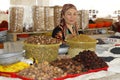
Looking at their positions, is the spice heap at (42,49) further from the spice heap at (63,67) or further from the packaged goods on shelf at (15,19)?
the packaged goods on shelf at (15,19)

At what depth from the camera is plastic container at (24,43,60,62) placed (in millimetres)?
2047

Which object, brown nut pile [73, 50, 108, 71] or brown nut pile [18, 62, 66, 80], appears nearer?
brown nut pile [18, 62, 66, 80]

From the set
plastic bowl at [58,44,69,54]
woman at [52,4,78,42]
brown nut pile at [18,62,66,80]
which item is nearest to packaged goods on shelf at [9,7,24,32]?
woman at [52,4,78,42]

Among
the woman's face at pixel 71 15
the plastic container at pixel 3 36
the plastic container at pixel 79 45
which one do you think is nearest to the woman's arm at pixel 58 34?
the woman's face at pixel 71 15

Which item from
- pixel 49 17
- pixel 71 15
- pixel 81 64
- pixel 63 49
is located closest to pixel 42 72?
pixel 81 64

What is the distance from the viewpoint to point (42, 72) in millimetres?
1685

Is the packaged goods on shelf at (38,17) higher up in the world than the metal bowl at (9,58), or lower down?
higher up

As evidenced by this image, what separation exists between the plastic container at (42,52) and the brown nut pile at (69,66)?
0.41ft

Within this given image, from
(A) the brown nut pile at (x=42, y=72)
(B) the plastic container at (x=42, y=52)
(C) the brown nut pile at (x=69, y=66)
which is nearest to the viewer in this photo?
(A) the brown nut pile at (x=42, y=72)

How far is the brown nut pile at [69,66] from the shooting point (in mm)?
1797

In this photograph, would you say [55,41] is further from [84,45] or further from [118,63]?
[118,63]

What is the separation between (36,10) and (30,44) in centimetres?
199

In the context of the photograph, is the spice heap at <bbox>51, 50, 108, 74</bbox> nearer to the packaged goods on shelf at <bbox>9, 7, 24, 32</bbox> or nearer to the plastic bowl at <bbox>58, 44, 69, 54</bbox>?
the plastic bowl at <bbox>58, 44, 69, 54</bbox>

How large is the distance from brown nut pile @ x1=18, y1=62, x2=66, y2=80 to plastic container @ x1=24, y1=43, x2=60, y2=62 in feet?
0.90
